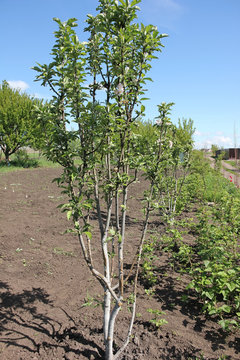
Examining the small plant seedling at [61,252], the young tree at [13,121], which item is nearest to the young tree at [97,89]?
the small plant seedling at [61,252]

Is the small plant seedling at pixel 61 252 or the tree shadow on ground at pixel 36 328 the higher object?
the small plant seedling at pixel 61 252

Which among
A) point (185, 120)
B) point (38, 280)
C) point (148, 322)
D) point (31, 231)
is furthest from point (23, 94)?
point (148, 322)

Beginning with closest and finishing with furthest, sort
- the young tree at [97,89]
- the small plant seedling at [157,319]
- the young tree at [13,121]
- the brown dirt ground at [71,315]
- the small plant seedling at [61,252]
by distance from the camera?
the young tree at [97,89], the brown dirt ground at [71,315], the small plant seedling at [157,319], the small plant seedling at [61,252], the young tree at [13,121]

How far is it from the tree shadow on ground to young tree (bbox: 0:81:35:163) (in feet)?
51.6

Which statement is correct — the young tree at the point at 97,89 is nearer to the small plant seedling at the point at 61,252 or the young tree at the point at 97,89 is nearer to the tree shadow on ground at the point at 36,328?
the tree shadow on ground at the point at 36,328

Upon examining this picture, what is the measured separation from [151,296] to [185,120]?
10.5 metres

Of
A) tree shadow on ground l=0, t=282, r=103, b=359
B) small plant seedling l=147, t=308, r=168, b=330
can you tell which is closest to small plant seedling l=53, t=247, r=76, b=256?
tree shadow on ground l=0, t=282, r=103, b=359

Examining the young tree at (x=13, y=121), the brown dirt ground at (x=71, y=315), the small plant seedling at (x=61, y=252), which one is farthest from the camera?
the young tree at (x=13, y=121)

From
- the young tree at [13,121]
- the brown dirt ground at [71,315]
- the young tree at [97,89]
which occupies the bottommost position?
the brown dirt ground at [71,315]

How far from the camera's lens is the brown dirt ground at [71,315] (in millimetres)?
2459

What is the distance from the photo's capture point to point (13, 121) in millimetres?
17141

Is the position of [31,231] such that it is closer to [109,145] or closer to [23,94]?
[109,145]

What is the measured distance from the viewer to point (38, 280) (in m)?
3.51

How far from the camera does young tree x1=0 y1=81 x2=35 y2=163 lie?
666 inches
